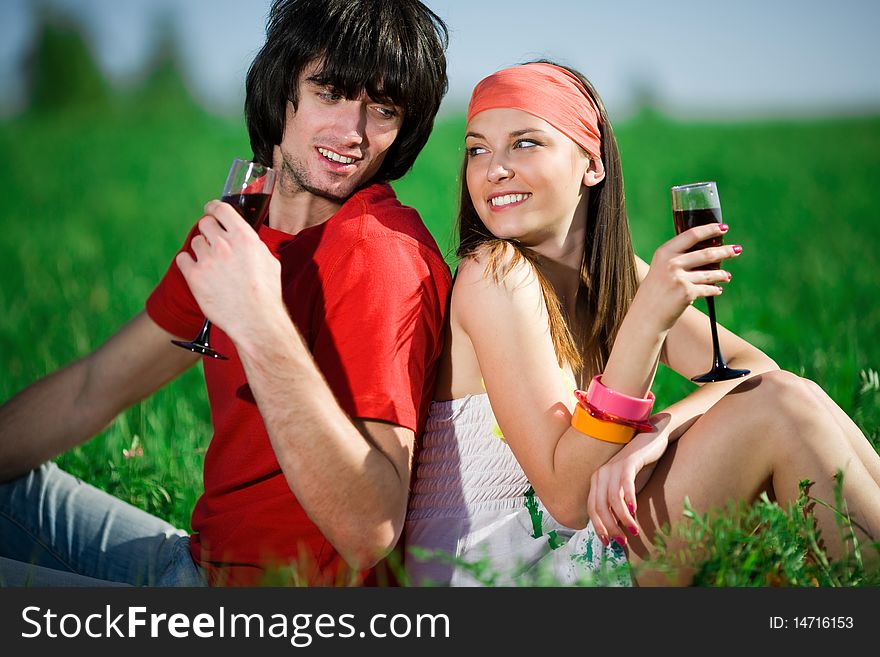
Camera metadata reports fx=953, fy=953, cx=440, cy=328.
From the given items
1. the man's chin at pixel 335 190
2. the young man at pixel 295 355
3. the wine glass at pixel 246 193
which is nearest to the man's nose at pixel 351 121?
the young man at pixel 295 355

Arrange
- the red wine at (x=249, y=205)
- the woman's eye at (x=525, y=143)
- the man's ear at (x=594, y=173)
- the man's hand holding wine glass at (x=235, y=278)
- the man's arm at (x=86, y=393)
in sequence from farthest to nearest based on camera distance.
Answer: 1. the man's arm at (x=86, y=393)
2. the man's ear at (x=594, y=173)
3. the woman's eye at (x=525, y=143)
4. the red wine at (x=249, y=205)
5. the man's hand holding wine glass at (x=235, y=278)

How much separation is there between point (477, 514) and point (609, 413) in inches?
17.4

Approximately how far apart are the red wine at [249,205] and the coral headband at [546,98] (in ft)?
2.17

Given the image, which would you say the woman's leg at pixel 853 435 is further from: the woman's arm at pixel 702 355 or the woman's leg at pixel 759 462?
the woman's arm at pixel 702 355

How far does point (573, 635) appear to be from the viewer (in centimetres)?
205

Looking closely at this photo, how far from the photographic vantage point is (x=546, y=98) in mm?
2596

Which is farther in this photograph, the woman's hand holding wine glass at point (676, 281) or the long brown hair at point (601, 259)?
the long brown hair at point (601, 259)

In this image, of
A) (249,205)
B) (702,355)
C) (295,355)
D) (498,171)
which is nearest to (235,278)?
(295,355)

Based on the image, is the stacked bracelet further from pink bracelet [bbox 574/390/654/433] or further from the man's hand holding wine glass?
the man's hand holding wine glass

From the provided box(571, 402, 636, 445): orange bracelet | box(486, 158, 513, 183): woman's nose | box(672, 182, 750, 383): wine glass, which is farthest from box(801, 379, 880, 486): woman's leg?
box(486, 158, 513, 183): woman's nose

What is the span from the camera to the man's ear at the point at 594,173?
2.73 m

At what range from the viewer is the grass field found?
13.1 ft

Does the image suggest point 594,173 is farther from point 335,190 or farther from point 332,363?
point 332,363

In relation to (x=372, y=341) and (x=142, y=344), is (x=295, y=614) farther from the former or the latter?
(x=142, y=344)
